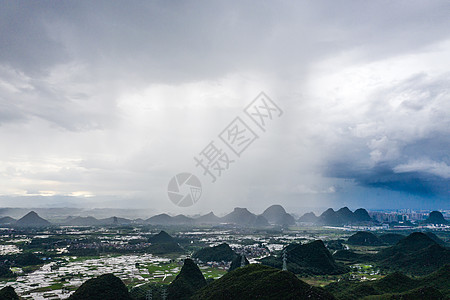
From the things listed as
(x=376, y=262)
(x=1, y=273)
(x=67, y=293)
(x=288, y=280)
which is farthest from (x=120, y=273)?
(x=376, y=262)

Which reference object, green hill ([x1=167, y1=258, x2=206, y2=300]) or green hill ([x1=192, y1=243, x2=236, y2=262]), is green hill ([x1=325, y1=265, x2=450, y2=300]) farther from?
green hill ([x1=192, y1=243, x2=236, y2=262])

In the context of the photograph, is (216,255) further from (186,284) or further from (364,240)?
(364,240)

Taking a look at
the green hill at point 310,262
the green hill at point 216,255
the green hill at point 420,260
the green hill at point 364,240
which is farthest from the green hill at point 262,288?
the green hill at point 364,240

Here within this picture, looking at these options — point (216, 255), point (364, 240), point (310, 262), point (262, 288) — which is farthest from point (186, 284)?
point (364, 240)

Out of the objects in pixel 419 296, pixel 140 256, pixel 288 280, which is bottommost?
pixel 140 256

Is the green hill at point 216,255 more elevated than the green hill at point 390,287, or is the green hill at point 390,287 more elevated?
the green hill at point 390,287

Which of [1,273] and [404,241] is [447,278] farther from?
[1,273]

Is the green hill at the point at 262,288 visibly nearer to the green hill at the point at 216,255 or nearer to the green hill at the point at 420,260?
A: the green hill at the point at 216,255
